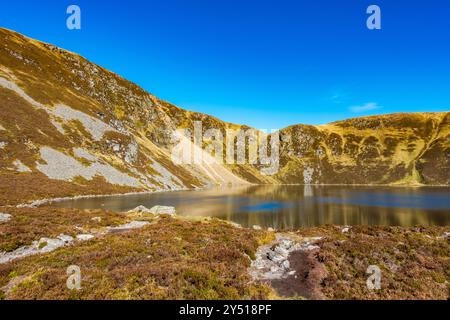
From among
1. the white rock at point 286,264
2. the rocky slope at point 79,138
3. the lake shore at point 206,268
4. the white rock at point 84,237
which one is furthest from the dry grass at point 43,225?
the rocky slope at point 79,138

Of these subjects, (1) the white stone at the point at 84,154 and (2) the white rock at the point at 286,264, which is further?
(1) the white stone at the point at 84,154

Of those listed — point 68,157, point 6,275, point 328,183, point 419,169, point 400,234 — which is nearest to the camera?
point 6,275

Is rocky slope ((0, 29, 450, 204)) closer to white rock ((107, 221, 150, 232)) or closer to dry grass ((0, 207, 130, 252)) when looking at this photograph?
dry grass ((0, 207, 130, 252))

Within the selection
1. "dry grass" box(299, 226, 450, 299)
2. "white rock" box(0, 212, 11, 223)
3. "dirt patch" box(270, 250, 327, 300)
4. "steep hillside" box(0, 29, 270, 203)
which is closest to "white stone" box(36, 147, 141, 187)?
"steep hillside" box(0, 29, 270, 203)

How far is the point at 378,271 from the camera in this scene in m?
14.4

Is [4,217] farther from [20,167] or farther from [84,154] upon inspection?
[84,154]

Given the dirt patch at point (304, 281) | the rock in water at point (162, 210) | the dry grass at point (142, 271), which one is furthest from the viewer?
the rock in water at point (162, 210)

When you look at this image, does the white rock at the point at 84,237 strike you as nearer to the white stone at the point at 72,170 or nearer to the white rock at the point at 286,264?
the white rock at the point at 286,264

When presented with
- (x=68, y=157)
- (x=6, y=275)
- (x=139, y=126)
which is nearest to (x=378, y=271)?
(x=6, y=275)

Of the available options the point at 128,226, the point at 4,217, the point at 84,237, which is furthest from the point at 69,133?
the point at 84,237

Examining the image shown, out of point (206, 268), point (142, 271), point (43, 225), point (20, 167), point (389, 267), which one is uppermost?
point (20, 167)

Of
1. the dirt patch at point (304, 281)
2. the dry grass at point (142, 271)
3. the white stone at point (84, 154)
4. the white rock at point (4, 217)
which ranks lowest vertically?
the dirt patch at point (304, 281)

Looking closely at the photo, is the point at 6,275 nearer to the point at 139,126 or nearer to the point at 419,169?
the point at 139,126

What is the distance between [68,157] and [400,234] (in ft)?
262
